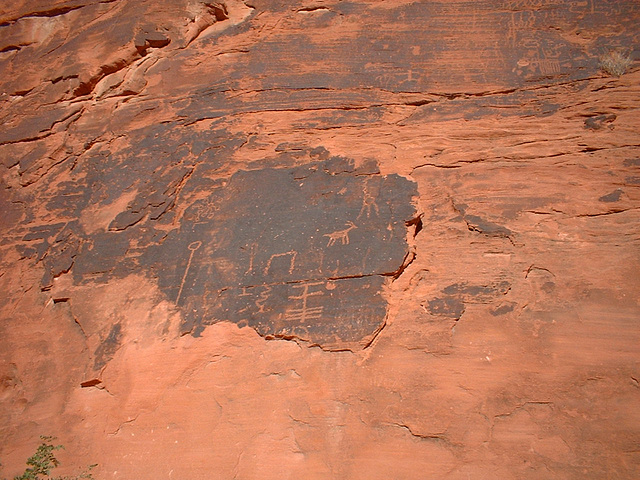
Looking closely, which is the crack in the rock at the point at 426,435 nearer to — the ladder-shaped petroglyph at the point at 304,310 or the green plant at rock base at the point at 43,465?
the ladder-shaped petroglyph at the point at 304,310

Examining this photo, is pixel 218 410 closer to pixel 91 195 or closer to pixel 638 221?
pixel 91 195

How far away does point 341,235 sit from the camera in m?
3.13

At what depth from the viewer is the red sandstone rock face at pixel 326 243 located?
95.5 inches

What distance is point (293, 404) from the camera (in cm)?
255

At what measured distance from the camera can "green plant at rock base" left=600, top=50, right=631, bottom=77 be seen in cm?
354

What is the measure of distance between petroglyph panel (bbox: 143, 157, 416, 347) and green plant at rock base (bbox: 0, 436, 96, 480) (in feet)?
3.18

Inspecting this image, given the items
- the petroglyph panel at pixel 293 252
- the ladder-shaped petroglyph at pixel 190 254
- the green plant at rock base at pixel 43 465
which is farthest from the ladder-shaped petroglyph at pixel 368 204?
the green plant at rock base at pixel 43 465

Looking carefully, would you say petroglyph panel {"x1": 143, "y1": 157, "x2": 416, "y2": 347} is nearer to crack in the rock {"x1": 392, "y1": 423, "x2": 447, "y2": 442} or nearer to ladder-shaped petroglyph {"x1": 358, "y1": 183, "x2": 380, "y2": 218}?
ladder-shaped petroglyph {"x1": 358, "y1": 183, "x2": 380, "y2": 218}

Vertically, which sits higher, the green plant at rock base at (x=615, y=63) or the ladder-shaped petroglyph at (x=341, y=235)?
the green plant at rock base at (x=615, y=63)

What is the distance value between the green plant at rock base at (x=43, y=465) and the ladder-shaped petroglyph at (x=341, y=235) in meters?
1.91

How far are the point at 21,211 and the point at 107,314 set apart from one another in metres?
1.50

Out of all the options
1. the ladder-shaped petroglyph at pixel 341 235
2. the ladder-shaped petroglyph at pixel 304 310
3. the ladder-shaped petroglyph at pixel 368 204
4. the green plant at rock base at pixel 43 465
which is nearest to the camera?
the green plant at rock base at pixel 43 465

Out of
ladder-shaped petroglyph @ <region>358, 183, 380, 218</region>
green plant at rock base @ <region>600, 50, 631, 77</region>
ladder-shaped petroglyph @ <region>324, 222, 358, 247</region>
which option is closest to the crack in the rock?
ladder-shaped petroglyph @ <region>324, 222, 358, 247</region>

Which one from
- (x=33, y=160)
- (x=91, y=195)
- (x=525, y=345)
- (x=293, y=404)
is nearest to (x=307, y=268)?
(x=293, y=404)
